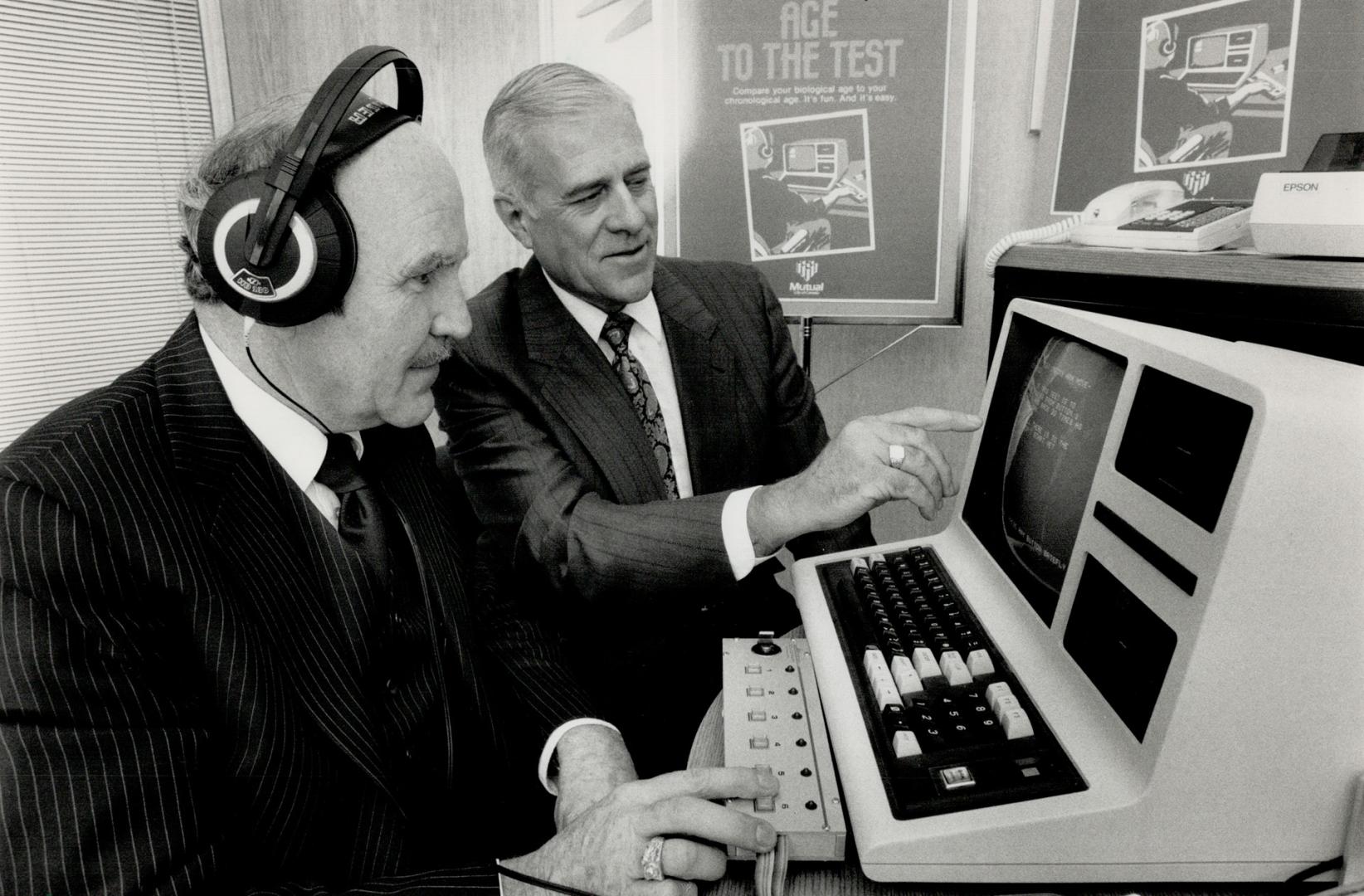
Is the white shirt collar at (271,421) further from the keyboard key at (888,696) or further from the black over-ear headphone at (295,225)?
the keyboard key at (888,696)

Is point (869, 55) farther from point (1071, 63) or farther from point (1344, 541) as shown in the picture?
point (1344, 541)

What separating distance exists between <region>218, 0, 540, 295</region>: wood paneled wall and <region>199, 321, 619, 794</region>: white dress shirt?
1608mm

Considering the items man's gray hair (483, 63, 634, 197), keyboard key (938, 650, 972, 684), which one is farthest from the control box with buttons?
man's gray hair (483, 63, 634, 197)

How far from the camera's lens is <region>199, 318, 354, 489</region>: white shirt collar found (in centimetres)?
92

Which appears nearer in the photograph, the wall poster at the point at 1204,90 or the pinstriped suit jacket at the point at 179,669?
the pinstriped suit jacket at the point at 179,669

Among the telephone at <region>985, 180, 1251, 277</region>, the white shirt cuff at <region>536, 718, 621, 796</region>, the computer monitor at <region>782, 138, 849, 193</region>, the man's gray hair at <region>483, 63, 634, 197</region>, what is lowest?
the white shirt cuff at <region>536, 718, 621, 796</region>

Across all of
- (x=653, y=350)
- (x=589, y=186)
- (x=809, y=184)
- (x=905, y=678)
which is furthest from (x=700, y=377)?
(x=905, y=678)

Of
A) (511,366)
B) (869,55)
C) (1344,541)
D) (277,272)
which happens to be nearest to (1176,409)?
(1344,541)

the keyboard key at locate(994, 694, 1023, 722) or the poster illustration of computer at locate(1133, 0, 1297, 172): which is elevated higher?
the poster illustration of computer at locate(1133, 0, 1297, 172)

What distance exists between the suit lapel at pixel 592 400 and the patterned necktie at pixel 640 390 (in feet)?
0.15

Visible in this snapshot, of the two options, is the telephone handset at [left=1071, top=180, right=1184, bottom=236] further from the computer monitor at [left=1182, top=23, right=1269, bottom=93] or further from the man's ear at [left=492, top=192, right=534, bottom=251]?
the man's ear at [left=492, top=192, right=534, bottom=251]

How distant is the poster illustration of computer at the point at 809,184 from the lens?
6.28 feet

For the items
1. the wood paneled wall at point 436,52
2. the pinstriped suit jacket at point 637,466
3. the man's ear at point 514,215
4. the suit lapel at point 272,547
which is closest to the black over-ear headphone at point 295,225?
the suit lapel at point 272,547

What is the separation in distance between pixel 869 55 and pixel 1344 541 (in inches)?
63.1
